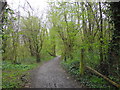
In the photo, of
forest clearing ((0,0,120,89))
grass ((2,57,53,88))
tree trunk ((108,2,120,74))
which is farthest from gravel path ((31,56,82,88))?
tree trunk ((108,2,120,74))

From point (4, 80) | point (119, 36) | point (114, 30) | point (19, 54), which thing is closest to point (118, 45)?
point (119, 36)

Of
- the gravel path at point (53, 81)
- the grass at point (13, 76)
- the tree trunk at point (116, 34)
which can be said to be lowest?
the gravel path at point (53, 81)

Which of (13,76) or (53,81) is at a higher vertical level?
(13,76)

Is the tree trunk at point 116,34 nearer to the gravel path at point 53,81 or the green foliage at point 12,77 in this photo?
the gravel path at point 53,81

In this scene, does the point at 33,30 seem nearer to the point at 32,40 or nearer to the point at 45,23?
the point at 32,40

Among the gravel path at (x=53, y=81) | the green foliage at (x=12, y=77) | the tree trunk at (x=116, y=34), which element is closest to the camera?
the tree trunk at (x=116, y=34)

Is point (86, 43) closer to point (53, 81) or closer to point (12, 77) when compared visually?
point (53, 81)

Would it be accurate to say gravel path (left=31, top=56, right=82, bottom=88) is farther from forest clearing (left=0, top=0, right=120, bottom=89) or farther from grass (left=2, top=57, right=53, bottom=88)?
grass (left=2, top=57, right=53, bottom=88)

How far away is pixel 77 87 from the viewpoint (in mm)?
5332

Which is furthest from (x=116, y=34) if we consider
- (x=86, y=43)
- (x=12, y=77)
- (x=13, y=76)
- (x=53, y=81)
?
(x=13, y=76)

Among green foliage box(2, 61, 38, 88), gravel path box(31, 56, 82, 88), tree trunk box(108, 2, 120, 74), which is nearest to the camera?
tree trunk box(108, 2, 120, 74)

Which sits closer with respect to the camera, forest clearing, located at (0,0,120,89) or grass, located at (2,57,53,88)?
forest clearing, located at (0,0,120,89)

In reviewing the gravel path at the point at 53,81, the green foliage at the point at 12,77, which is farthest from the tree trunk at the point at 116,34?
the green foliage at the point at 12,77

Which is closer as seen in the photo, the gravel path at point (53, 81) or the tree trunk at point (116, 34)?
the tree trunk at point (116, 34)
